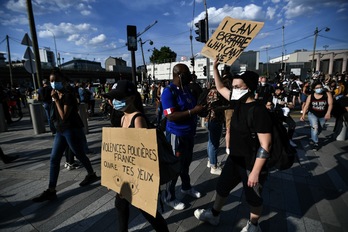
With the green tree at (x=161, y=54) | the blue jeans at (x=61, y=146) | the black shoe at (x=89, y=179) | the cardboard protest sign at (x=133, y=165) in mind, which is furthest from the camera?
the green tree at (x=161, y=54)

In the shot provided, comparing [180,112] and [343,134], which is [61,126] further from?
[343,134]

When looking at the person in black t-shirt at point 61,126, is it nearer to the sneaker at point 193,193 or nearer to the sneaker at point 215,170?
the sneaker at point 193,193

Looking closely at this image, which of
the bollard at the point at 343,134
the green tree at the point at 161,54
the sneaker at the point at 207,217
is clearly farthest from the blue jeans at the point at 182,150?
Answer: the green tree at the point at 161,54

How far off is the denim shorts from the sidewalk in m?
0.61

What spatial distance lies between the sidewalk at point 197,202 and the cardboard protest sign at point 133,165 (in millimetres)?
1089

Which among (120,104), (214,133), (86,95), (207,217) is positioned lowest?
(207,217)

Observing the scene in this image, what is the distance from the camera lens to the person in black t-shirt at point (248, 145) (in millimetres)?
1762

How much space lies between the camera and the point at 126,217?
1978 millimetres

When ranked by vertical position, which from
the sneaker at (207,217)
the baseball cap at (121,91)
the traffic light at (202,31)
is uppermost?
the traffic light at (202,31)

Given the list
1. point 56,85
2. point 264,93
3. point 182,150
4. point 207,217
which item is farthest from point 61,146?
point 264,93

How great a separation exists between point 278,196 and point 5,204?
4447 mm

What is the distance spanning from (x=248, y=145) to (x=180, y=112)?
0.89 m

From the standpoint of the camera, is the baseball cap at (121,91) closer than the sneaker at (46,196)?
Yes

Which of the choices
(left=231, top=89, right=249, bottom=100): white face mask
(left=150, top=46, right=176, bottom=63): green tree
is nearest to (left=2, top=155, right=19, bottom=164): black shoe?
(left=231, top=89, right=249, bottom=100): white face mask
